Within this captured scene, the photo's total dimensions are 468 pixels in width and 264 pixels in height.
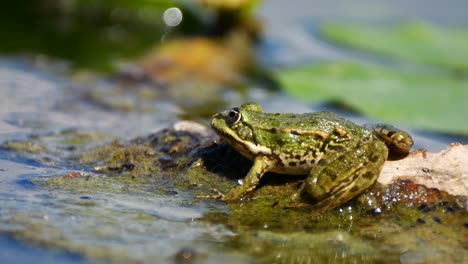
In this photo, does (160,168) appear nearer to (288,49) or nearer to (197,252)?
(197,252)

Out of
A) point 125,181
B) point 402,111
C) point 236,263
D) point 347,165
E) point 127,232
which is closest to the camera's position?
point 236,263

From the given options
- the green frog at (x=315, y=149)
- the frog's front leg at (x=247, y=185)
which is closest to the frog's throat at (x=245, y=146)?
the green frog at (x=315, y=149)

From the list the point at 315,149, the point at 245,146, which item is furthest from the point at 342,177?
the point at 245,146

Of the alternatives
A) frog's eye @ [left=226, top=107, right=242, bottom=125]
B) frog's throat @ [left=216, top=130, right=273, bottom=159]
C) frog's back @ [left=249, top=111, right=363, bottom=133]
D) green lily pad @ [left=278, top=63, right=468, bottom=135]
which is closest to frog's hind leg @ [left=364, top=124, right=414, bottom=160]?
frog's back @ [left=249, top=111, right=363, bottom=133]

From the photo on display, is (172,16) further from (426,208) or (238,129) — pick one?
(426,208)

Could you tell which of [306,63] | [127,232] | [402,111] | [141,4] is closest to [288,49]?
[306,63]

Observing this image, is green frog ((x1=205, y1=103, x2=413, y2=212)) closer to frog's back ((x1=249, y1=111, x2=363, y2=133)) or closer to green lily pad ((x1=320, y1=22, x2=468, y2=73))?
frog's back ((x1=249, y1=111, x2=363, y2=133))
